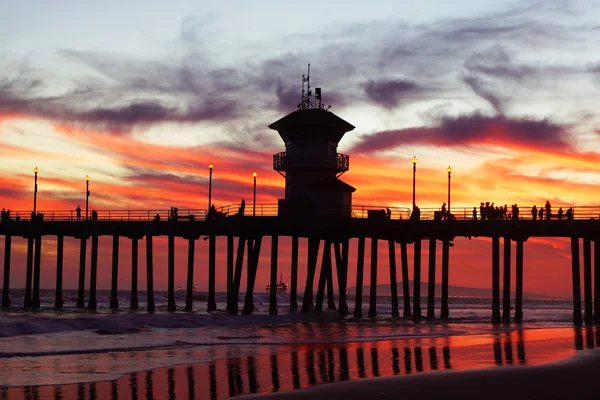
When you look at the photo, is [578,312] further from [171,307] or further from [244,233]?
[171,307]

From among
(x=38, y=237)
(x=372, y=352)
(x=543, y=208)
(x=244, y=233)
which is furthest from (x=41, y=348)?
(x=38, y=237)

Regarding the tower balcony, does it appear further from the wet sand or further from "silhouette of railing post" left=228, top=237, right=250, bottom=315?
the wet sand

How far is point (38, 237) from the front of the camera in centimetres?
6475

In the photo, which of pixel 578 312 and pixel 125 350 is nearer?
pixel 125 350

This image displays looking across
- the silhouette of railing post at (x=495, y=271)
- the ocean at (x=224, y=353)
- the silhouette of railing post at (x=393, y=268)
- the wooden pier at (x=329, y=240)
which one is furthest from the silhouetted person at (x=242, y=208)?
the silhouette of railing post at (x=495, y=271)

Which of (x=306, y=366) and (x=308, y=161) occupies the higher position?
(x=308, y=161)

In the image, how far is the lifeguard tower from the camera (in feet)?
179

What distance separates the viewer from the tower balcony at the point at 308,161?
55.7m

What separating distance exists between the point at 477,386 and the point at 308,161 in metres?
35.8

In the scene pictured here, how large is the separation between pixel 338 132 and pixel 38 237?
25146 millimetres

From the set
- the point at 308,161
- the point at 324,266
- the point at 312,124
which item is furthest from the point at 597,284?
the point at 312,124

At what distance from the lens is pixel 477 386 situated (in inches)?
820

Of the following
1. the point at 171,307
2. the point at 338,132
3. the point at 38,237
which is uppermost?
the point at 338,132

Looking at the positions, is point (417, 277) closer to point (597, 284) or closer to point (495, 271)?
point (495, 271)
